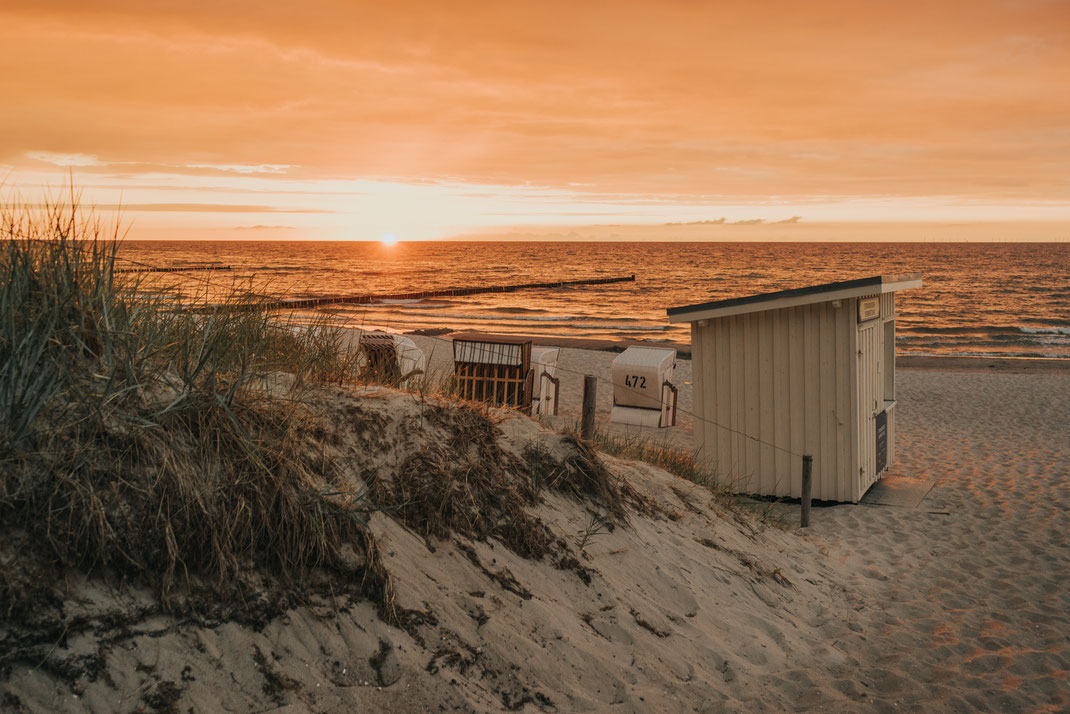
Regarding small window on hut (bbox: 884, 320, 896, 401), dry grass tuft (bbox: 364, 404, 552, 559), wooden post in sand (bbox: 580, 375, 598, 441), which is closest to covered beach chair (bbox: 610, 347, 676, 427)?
small window on hut (bbox: 884, 320, 896, 401)

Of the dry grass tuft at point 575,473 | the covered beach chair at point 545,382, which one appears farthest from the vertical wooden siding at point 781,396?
the covered beach chair at point 545,382

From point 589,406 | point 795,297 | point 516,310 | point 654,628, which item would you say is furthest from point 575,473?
point 516,310

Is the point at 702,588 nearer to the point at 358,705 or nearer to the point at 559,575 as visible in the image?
the point at 559,575

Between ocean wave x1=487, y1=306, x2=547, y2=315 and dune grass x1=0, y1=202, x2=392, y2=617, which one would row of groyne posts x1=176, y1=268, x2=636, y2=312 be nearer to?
ocean wave x1=487, y1=306, x2=547, y2=315

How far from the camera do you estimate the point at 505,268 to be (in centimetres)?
9300

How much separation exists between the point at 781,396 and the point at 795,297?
1315mm

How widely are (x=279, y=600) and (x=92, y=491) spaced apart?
949mm

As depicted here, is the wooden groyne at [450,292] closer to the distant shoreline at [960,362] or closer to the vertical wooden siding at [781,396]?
the distant shoreline at [960,362]

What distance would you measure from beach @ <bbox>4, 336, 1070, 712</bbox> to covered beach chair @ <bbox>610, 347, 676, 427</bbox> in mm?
6404

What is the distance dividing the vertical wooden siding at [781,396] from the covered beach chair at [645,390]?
498 centimetres

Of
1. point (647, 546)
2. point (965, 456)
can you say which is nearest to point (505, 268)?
point (965, 456)

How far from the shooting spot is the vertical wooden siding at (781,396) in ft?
30.5

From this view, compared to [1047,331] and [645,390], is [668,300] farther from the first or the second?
[645,390]

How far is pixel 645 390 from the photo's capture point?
608 inches
